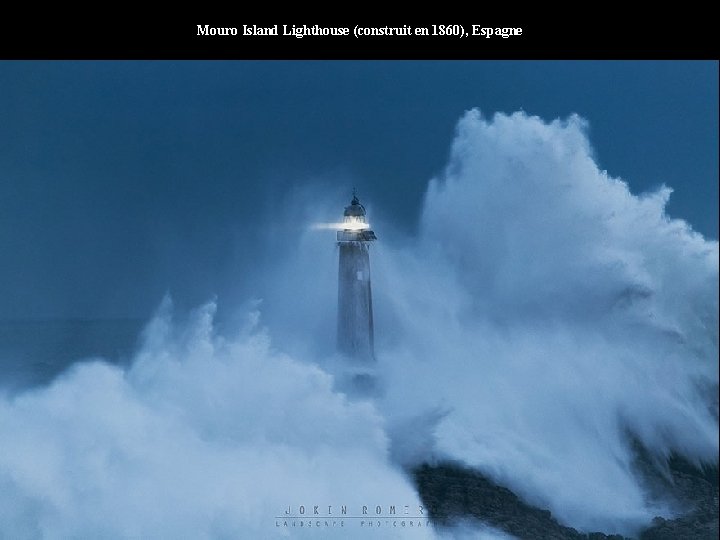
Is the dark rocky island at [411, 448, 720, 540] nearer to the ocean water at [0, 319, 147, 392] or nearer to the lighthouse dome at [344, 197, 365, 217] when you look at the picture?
the lighthouse dome at [344, 197, 365, 217]

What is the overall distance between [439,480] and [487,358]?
4930 millimetres

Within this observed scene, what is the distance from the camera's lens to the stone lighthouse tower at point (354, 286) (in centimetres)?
1786

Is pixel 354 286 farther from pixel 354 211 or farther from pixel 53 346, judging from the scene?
pixel 53 346

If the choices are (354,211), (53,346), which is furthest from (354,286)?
(53,346)

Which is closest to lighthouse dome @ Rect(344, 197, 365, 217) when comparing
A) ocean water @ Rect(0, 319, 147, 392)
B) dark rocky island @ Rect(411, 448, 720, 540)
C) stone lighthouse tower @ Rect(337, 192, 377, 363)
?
stone lighthouse tower @ Rect(337, 192, 377, 363)

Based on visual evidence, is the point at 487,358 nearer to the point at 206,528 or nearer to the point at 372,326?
the point at 372,326

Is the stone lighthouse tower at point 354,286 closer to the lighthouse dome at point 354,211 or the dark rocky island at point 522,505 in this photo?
the lighthouse dome at point 354,211

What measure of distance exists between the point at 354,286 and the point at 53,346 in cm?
2880

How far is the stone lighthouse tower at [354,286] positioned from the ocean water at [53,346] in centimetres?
853

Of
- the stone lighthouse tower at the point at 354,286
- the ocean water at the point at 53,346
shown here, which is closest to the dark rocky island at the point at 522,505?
the stone lighthouse tower at the point at 354,286

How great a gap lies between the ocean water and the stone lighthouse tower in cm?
853

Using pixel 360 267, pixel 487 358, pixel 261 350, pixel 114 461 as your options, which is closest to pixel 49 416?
pixel 114 461

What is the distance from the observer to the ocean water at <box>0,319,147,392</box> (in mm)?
31473

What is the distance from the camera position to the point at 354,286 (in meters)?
17.9
